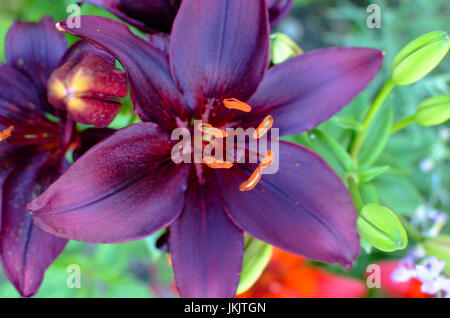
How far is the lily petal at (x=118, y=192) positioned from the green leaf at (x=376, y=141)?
0.37 meters

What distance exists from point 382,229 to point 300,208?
0.11 m

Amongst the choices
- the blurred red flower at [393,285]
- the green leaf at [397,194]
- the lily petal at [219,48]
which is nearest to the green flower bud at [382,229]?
the lily petal at [219,48]

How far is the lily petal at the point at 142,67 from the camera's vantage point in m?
0.56

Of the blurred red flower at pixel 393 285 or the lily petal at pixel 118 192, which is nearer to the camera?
the lily petal at pixel 118 192

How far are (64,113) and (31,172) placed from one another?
0.36 ft

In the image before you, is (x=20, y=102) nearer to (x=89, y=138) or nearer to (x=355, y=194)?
(x=89, y=138)

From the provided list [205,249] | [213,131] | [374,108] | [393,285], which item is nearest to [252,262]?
[205,249]

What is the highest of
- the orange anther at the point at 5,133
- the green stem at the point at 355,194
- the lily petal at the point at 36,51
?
the lily petal at the point at 36,51

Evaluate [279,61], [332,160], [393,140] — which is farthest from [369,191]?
[393,140]

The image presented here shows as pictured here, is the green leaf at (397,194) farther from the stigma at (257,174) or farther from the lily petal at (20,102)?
the lily petal at (20,102)

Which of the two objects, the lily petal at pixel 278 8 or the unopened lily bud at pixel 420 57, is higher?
the lily petal at pixel 278 8

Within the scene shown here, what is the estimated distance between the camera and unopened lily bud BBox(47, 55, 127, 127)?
0.54m

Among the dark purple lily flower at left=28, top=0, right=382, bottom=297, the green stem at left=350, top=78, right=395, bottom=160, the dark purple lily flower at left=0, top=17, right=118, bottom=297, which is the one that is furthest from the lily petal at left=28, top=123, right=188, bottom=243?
the green stem at left=350, top=78, right=395, bottom=160

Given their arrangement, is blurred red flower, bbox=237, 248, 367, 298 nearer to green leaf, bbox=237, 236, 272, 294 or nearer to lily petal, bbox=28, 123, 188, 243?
green leaf, bbox=237, 236, 272, 294
